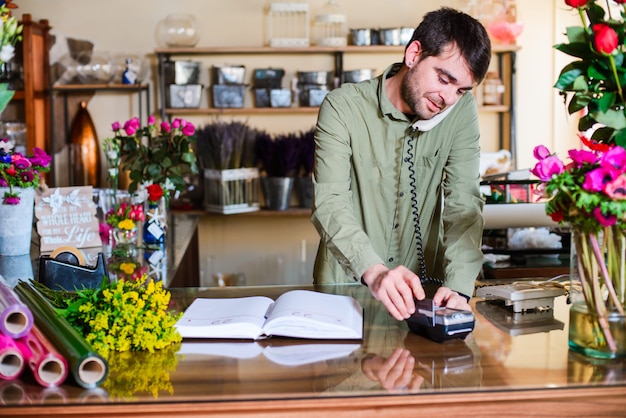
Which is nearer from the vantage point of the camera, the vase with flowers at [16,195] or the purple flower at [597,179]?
the purple flower at [597,179]

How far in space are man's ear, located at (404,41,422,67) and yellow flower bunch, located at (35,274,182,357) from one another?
101 centimetres

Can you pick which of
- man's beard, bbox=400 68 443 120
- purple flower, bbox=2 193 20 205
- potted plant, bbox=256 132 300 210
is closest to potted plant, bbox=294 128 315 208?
potted plant, bbox=256 132 300 210

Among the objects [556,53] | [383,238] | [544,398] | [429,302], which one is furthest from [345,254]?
[556,53]

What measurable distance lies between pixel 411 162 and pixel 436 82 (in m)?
0.32

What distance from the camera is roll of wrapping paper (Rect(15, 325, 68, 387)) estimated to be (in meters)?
1.36

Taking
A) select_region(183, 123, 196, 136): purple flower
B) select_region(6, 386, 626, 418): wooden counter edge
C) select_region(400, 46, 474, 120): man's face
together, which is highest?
select_region(400, 46, 474, 120): man's face

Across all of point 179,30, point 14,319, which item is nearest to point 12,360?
point 14,319

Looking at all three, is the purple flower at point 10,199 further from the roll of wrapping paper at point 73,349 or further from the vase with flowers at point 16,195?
the roll of wrapping paper at point 73,349

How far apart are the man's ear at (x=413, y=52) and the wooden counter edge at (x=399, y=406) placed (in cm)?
113

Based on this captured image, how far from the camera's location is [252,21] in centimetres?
520

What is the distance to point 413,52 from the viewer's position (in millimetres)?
2221

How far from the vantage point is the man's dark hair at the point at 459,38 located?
2135 mm

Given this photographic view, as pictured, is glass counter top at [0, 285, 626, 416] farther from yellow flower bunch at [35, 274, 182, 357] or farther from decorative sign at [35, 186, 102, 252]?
decorative sign at [35, 186, 102, 252]

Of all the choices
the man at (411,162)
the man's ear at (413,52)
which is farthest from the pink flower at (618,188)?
the man's ear at (413,52)
